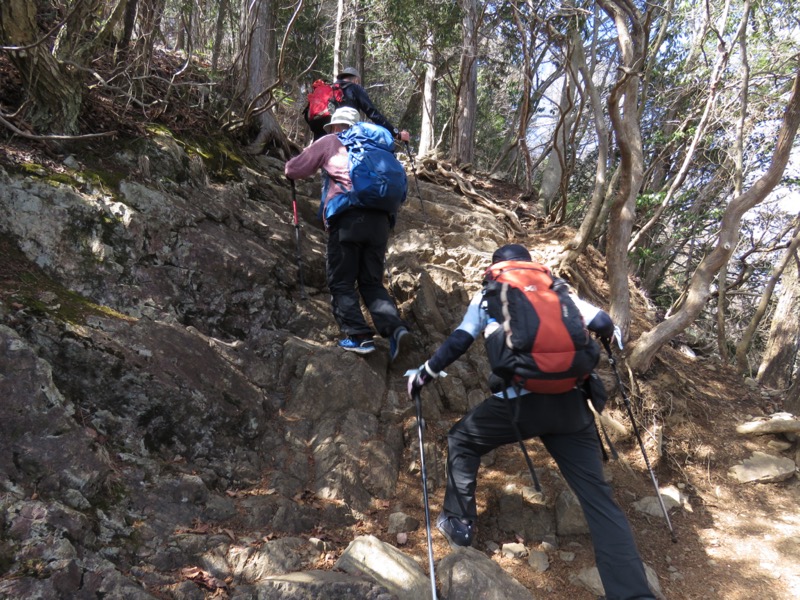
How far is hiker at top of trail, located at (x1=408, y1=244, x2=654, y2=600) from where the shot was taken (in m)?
3.12

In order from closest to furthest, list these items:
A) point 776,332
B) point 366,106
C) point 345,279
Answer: point 345,279 → point 366,106 → point 776,332

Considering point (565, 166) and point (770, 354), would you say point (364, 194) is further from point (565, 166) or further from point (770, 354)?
point (770, 354)

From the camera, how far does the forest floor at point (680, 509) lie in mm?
3744

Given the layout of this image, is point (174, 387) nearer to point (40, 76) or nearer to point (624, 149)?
point (40, 76)

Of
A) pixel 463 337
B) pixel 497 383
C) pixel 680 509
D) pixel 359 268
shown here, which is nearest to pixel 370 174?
pixel 359 268

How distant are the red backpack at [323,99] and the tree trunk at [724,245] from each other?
14.2 ft

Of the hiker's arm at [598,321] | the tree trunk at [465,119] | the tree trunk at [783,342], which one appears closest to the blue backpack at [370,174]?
the hiker's arm at [598,321]

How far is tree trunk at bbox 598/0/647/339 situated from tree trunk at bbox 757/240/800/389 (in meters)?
4.83

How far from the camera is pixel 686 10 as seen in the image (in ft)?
34.8

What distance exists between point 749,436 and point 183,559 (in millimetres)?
5772

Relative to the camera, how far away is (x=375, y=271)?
16.4 ft

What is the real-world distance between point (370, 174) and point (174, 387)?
248 centimetres

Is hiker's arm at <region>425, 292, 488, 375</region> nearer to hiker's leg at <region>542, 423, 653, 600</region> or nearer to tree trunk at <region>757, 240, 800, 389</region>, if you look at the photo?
hiker's leg at <region>542, 423, 653, 600</region>

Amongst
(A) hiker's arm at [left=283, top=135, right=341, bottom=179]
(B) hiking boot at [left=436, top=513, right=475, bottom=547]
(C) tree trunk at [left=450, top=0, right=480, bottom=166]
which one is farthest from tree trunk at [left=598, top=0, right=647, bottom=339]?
(C) tree trunk at [left=450, top=0, right=480, bottom=166]
